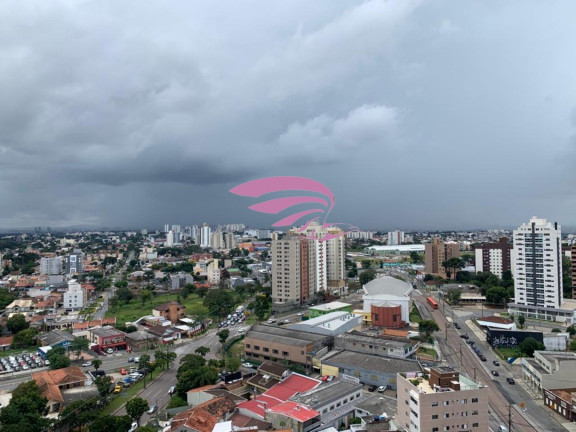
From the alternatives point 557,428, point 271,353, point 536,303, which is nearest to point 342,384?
point 271,353

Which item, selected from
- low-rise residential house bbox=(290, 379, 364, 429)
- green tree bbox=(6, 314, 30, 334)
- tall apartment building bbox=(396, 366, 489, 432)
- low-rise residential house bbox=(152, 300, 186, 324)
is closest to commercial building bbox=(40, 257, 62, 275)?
green tree bbox=(6, 314, 30, 334)

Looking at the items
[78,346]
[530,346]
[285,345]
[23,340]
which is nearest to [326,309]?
[285,345]

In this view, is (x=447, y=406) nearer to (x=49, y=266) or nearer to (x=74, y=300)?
(x=74, y=300)

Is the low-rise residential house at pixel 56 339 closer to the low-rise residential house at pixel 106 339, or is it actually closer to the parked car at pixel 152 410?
the low-rise residential house at pixel 106 339

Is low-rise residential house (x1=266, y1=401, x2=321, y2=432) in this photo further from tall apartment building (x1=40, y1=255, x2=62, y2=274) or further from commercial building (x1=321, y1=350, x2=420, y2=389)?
tall apartment building (x1=40, y1=255, x2=62, y2=274)

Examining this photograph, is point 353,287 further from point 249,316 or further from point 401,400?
point 401,400

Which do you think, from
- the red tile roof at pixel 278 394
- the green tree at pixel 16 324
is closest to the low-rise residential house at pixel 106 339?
the green tree at pixel 16 324
